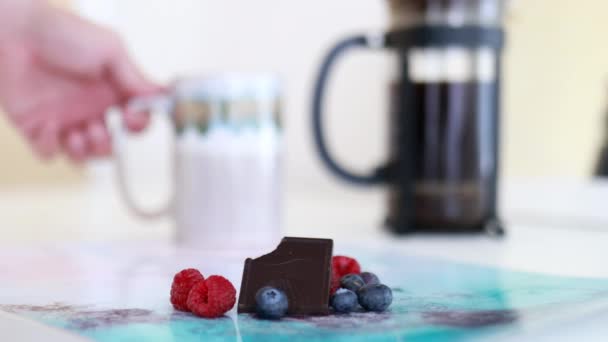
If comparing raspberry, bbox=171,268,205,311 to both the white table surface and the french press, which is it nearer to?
the white table surface

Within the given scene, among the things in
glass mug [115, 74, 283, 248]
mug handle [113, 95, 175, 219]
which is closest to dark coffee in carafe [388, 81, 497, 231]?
glass mug [115, 74, 283, 248]

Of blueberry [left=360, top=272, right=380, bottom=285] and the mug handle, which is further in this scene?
the mug handle

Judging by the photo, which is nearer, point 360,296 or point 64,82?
point 360,296

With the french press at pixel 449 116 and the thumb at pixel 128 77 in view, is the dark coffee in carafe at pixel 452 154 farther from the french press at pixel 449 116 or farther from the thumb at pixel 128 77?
the thumb at pixel 128 77

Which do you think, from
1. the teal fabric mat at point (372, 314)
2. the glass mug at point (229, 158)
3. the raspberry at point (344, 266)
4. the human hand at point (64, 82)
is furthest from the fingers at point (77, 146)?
the raspberry at point (344, 266)

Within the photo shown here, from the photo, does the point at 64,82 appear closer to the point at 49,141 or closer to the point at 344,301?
the point at 49,141

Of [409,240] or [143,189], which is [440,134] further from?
[143,189]

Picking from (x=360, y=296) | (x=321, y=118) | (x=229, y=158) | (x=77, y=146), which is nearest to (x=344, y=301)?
(x=360, y=296)

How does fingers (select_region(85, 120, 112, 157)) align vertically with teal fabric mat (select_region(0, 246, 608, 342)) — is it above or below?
above

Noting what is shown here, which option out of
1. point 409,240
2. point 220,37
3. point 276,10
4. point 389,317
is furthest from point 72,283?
point 220,37
